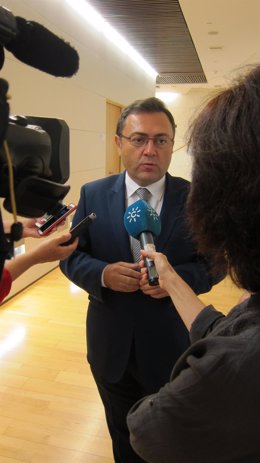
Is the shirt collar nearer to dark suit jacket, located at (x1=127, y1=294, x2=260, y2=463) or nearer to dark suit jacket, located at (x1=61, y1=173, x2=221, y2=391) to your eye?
dark suit jacket, located at (x1=61, y1=173, x2=221, y2=391)

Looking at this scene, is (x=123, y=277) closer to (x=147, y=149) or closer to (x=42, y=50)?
(x=147, y=149)

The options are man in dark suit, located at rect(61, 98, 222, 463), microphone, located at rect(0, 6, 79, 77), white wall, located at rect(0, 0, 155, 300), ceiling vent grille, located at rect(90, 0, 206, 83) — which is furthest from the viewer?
ceiling vent grille, located at rect(90, 0, 206, 83)

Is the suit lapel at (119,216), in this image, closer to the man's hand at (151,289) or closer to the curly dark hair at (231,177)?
the man's hand at (151,289)

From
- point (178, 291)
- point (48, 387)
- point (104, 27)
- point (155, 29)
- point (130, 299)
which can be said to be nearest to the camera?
point (178, 291)

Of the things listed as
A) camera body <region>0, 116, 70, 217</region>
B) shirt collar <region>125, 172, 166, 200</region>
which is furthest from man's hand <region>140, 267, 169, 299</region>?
camera body <region>0, 116, 70, 217</region>

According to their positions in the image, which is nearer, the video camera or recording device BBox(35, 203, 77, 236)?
the video camera

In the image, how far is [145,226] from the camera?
3.46ft

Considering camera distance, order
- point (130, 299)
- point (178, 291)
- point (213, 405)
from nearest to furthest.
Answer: point (213, 405) < point (178, 291) < point (130, 299)

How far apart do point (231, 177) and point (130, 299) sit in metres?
0.75

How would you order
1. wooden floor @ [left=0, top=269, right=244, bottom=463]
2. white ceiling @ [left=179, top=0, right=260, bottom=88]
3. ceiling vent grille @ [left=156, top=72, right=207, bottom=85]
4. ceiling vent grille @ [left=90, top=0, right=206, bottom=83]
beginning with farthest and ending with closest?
1. ceiling vent grille @ [left=156, top=72, right=207, bottom=85]
2. ceiling vent grille @ [left=90, top=0, right=206, bottom=83]
3. white ceiling @ [left=179, top=0, right=260, bottom=88]
4. wooden floor @ [left=0, top=269, right=244, bottom=463]

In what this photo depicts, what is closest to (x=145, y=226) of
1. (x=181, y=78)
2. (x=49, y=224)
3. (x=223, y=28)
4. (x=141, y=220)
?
(x=141, y=220)

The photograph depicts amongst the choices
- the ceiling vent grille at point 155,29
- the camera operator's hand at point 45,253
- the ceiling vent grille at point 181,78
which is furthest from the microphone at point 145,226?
the ceiling vent grille at point 181,78

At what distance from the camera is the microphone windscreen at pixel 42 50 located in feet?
1.69

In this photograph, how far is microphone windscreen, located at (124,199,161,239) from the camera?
1.06 metres
